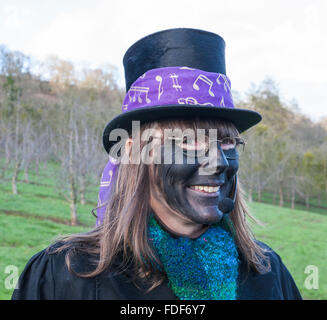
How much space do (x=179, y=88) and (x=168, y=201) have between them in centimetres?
50

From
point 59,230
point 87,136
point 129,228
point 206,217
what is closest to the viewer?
point 206,217

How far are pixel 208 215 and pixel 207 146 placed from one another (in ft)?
0.99

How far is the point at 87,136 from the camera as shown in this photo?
12031 mm

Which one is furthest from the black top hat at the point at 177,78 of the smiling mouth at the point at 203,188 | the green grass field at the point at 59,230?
the green grass field at the point at 59,230

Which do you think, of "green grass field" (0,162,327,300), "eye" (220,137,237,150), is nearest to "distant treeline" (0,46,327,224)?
"green grass field" (0,162,327,300)

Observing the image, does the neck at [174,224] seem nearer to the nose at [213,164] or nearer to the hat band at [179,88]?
the nose at [213,164]

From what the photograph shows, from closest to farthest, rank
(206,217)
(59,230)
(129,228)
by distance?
1. (206,217)
2. (129,228)
3. (59,230)

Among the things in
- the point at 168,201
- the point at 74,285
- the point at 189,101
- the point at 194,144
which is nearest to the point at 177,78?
the point at 189,101

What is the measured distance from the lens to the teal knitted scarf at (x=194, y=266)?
152 centimetres

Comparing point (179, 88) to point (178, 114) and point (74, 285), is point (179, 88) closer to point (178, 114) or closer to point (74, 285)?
point (178, 114)

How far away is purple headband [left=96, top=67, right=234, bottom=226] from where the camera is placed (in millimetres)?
1514

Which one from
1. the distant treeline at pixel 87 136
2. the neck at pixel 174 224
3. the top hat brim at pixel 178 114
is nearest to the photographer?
the top hat brim at pixel 178 114

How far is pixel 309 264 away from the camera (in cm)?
811

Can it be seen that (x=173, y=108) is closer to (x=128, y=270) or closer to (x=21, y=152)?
(x=128, y=270)
